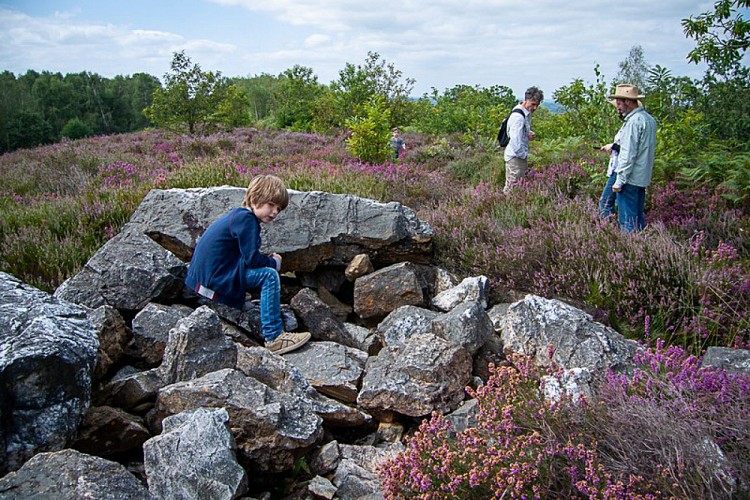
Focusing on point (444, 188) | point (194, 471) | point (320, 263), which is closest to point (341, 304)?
point (320, 263)

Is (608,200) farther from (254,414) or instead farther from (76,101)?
(76,101)

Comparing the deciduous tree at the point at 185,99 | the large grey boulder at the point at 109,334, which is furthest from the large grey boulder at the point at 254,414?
the deciduous tree at the point at 185,99

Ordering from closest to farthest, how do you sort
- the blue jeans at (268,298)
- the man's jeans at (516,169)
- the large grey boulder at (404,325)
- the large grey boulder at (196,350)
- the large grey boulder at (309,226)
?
the large grey boulder at (196,350) < the large grey boulder at (404,325) < the blue jeans at (268,298) < the large grey boulder at (309,226) < the man's jeans at (516,169)

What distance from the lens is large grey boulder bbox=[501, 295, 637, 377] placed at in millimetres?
3385

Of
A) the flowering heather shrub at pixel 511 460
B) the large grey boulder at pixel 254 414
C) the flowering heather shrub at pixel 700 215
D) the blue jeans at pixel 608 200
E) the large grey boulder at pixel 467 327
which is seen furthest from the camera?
the blue jeans at pixel 608 200

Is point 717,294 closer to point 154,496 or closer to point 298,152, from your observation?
point 154,496

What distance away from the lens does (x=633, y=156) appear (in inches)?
231

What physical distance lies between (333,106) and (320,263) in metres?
17.6

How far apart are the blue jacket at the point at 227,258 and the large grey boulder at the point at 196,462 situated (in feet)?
6.89

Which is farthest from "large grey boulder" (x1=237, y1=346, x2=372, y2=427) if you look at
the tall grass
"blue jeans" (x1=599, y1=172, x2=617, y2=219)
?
"blue jeans" (x1=599, y1=172, x2=617, y2=219)

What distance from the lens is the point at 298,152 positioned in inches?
598

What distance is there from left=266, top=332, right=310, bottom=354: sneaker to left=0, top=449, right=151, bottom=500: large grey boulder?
1.92m

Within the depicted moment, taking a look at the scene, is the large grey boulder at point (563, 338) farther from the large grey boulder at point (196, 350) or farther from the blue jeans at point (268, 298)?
the large grey boulder at point (196, 350)

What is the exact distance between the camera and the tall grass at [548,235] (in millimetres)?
4207
